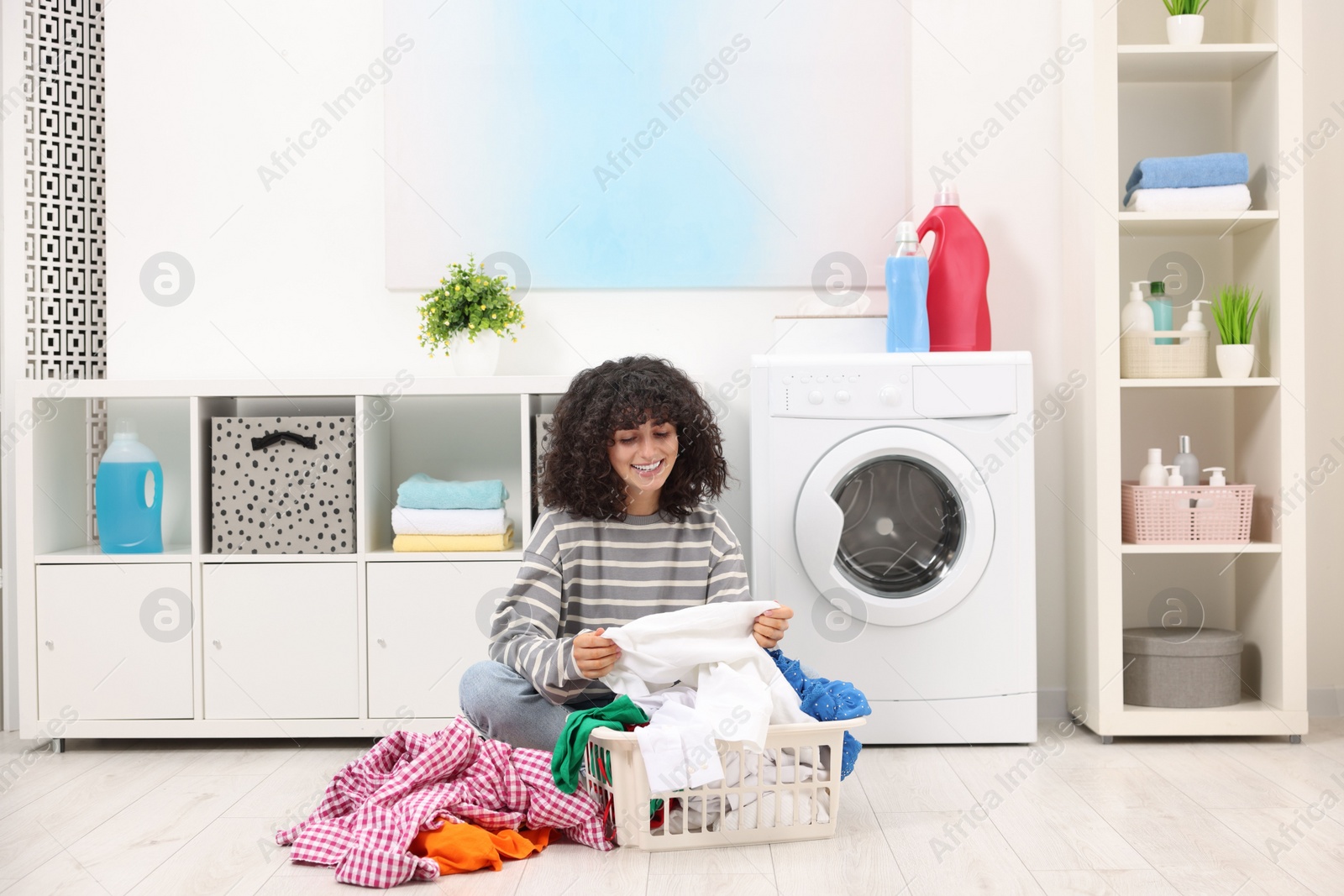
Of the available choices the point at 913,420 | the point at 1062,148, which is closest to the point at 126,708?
the point at 913,420

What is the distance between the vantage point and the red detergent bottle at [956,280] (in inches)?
95.0

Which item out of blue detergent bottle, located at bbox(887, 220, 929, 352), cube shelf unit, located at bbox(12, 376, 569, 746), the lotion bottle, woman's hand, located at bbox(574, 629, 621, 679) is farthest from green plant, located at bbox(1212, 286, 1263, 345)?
woman's hand, located at bbox(574, 629, 621, 679)

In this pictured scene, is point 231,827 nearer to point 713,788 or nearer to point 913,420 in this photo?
point 713,788

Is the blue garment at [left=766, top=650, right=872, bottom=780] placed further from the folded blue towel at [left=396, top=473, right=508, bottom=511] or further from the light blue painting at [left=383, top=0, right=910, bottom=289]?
the light blue painting at [left=383, top=0, right=910, bottom=289]

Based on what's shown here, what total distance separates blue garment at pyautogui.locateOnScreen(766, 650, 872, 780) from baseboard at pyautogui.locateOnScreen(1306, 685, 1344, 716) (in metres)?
1.49

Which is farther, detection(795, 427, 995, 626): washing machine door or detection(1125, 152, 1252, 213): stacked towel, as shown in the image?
detection(1125, 152, 1252, 213): stacked towel

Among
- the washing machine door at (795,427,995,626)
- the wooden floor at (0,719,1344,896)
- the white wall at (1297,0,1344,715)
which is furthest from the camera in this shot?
the white wall at (1297,0,1344,715)

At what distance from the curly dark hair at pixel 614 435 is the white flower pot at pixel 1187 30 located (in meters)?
1.45

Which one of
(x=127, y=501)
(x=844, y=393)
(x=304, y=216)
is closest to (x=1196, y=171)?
(x=844, y=393)

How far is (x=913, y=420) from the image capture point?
7.30 feet

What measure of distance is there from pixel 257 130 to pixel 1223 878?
8.61 feet

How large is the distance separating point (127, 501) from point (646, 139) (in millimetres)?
1520

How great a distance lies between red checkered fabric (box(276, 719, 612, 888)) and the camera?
1.58 m

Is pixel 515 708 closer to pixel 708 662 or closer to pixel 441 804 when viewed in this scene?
pixel 441 804
